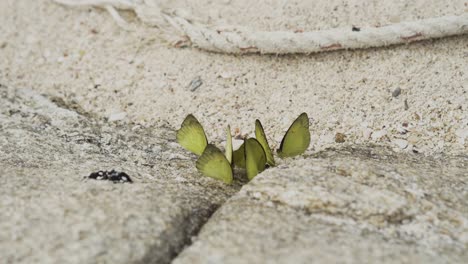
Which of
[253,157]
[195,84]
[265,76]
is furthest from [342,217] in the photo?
[195,84]

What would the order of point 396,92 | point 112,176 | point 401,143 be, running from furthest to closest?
point 396,92 < point 401,143 < point 112,176

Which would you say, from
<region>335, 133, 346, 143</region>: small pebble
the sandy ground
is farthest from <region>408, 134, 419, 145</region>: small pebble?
<region>335, 133, 346, 143</region>: small pebble

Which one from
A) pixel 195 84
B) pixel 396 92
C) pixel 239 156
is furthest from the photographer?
pixel 195 84

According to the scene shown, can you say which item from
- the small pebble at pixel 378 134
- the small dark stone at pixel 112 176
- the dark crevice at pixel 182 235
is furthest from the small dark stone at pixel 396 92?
the small dark stone at pixel 112 176

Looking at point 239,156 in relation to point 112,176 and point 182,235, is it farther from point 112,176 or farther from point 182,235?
point 182,235

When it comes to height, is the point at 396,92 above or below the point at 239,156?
above

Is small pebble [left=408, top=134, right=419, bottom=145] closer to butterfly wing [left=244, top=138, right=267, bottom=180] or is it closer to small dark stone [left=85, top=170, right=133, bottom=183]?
butterfly wing [left=244, top=138, right=267, bottom=180]
